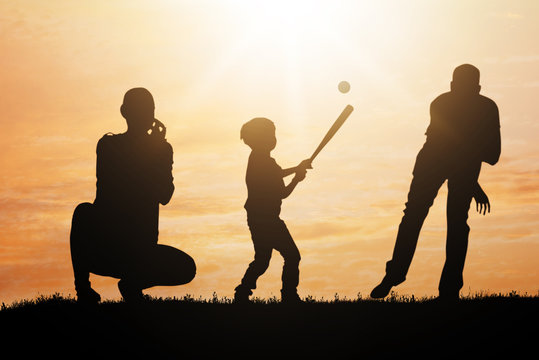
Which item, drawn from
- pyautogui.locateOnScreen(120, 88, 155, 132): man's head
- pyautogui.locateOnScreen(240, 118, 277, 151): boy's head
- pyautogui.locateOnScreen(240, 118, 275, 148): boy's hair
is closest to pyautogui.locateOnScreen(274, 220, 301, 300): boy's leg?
pyautogui.locateOnScreen(240, 118, 277, 151): boy's head

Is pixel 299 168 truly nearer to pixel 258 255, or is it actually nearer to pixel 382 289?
pixel 258 255

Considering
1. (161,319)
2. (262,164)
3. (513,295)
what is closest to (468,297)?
(513,295)

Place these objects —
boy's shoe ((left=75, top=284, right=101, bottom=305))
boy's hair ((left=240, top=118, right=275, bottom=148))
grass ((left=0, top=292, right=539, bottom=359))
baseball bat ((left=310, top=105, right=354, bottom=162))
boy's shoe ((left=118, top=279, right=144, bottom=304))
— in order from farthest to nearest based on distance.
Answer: baseball bat ((left=310, top=105, right=354, bottom=162))
boy's hair ((left=240, top=118, right=275, bottom=148))
boy's shoe ((left=75, top=284, right=101, bottom=305))
boy's shoe ((left=118, top=279, right=144, bottom=304))
grass ((left=0, top=292, right=539, bottom=359))

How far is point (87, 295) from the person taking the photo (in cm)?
1319

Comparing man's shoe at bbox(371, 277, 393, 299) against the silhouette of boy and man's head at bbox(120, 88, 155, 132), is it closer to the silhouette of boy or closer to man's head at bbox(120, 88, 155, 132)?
the silhouette of boy

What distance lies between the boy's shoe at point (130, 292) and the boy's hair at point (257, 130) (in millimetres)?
3008

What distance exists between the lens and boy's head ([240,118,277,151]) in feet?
45.8

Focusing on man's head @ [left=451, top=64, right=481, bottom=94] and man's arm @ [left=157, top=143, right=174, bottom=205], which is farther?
man's head @ [left=451, top=64, right=481, bottom=94]

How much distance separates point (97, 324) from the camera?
1280 centimetres

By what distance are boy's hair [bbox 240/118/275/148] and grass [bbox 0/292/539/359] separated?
8.85 feet

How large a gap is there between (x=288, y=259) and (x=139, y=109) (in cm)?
361

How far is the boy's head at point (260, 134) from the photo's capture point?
45.8 feet

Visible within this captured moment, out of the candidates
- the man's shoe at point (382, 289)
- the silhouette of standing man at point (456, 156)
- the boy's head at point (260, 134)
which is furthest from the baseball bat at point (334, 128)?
the man's shoe at point (382, 289)

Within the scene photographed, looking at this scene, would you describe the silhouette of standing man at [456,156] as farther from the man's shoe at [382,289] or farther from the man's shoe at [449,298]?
the man's shoe at [382,289]
